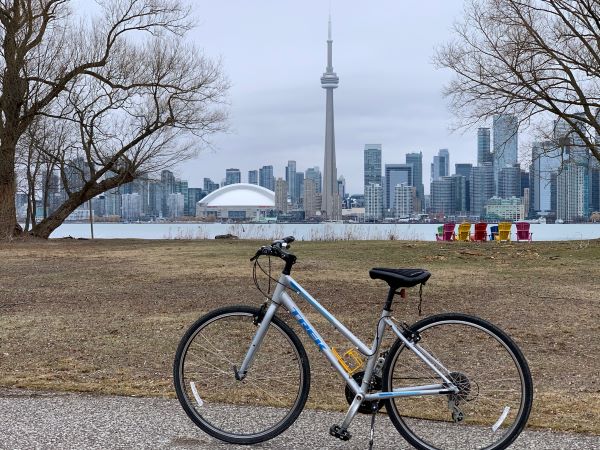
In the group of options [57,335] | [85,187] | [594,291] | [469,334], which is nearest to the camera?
[469,334]

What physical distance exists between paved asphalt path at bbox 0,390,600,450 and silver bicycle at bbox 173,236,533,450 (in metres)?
0.13

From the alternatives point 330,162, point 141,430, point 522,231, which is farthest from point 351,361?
point 330,162

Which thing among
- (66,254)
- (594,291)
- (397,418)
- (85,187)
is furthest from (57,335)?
(85,187)

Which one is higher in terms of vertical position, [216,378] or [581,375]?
[216,378]

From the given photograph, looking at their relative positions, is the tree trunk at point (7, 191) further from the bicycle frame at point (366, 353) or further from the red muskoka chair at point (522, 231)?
the bicycle frame at point (366, 353)

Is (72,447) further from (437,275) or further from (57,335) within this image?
(437,275)

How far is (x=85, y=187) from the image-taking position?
28.7 m

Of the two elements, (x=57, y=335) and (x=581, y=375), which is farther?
(x=57, y=335)

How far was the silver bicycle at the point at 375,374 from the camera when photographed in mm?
3236

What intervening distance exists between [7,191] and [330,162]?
3567 inches

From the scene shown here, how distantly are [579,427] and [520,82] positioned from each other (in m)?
21.4

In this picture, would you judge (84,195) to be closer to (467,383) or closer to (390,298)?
(390,298)

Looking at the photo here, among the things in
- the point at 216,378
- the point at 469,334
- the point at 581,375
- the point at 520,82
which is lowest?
the point at 581,375

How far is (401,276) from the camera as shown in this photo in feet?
10.6
